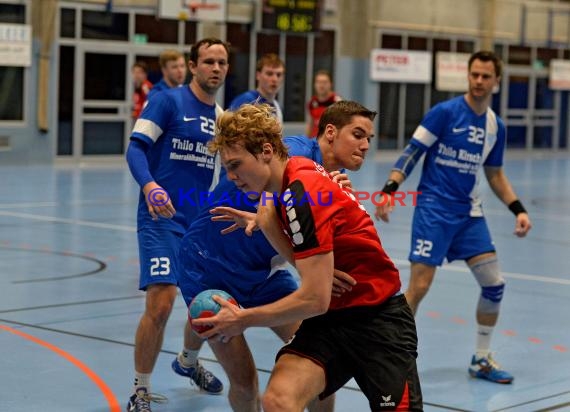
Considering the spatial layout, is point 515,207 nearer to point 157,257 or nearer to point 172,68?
point 157,257

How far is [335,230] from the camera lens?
4160 mm

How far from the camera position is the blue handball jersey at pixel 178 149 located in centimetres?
630

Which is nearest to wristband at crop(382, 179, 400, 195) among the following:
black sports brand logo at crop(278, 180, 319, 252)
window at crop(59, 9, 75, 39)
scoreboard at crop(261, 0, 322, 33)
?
black sports brand logo at crop(278, 180, 319, 252)

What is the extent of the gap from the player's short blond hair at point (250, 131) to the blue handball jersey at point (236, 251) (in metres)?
0.79

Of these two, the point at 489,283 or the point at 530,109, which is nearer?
the point at 489,283

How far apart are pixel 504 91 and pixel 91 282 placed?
24.7 m

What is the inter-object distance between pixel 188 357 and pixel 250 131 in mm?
2813

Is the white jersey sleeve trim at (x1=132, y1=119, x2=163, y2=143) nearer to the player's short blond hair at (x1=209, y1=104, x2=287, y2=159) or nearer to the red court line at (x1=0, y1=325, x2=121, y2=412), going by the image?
the red court line at (x1=0, y1=325, x2=121, y2=412)

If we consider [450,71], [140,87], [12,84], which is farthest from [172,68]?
[450,71]

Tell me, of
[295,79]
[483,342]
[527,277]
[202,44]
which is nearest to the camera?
[202,44]

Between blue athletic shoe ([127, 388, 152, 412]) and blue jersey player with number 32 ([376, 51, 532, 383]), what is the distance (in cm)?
205

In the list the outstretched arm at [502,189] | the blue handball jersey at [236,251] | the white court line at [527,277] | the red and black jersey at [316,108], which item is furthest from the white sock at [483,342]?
the red and black jersey at [316,108]

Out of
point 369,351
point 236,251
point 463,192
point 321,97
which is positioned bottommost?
point 369,351

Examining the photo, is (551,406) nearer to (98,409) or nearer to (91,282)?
(98,409)
